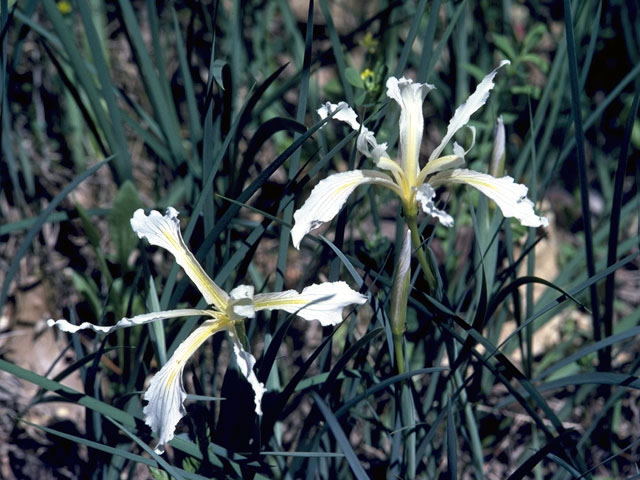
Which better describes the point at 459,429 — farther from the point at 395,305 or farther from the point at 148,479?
the point at 148,479

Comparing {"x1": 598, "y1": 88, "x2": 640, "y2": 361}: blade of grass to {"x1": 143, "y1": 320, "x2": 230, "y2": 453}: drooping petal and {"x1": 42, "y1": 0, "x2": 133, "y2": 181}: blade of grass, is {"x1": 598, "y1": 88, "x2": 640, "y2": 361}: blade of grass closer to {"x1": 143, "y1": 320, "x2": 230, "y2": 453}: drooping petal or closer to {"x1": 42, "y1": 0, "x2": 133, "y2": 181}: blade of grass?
{"x1": 143, "y1": 320, "x2": 230, "y2": 453}: drooping petal

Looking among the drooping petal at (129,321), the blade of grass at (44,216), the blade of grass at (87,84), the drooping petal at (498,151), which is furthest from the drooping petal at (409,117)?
the blade of grass at (87,84)

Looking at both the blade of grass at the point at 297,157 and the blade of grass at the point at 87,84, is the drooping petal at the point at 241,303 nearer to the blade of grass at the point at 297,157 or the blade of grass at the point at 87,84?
the blade of grass at the point at 297,157

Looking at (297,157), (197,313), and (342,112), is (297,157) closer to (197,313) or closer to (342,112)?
(342,112)

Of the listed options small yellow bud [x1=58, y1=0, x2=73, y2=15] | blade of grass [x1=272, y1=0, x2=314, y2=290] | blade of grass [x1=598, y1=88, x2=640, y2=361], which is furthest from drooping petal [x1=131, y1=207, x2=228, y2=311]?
small yellow bud [x1=58, y1=0, x2=73, y2=15]

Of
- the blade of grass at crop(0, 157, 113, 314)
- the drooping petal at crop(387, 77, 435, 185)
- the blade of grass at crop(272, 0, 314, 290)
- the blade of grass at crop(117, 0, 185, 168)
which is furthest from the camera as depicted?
the blade of grass at crop(117, 0, 185, 168)

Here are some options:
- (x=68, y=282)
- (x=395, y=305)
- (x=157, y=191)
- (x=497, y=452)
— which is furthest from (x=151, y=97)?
(x=497, y=452)
